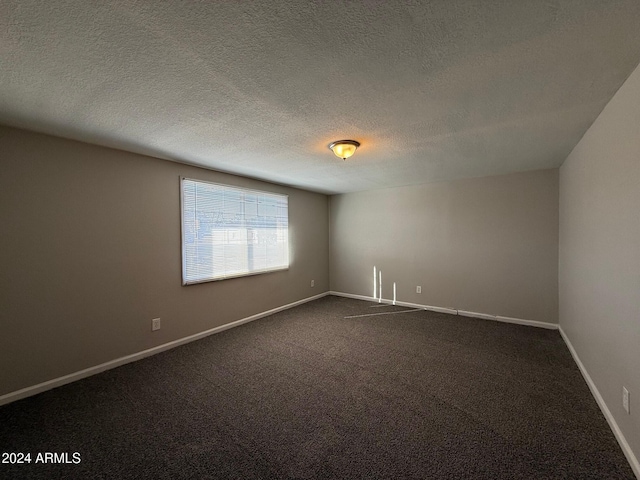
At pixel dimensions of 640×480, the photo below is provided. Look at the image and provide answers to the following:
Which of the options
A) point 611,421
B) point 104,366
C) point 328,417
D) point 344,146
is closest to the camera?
point 611,421

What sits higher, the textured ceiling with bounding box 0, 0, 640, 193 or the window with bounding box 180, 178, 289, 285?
the textured ceiling with bounding box 0, 0, 640, 193

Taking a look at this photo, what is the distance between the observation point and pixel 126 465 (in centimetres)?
152

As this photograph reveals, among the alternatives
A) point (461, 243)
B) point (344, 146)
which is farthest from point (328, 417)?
point (461, 243)

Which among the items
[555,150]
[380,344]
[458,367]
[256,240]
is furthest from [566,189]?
[256,240]

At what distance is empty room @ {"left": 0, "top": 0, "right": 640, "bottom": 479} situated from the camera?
4.06 feet

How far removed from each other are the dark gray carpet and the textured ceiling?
2.23 meters

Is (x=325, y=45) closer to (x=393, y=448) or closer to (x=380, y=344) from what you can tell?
(x=393, y=448)

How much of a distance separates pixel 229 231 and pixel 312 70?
2753 millimetres

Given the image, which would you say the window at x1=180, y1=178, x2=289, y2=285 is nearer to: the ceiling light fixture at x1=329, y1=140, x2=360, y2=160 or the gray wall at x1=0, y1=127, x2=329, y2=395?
the gray wall at x1=0, y1=127, x2=329, y2=395

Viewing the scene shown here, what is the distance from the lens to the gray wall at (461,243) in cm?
366

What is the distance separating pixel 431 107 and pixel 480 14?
795 millimetres

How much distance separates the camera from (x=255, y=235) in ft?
13.6

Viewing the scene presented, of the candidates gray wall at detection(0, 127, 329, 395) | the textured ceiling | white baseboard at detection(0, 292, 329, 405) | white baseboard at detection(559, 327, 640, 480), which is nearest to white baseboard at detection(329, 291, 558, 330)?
white baseboard at detection(559, 327, 640, 480)

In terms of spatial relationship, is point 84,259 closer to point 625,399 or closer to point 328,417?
point 328,417
